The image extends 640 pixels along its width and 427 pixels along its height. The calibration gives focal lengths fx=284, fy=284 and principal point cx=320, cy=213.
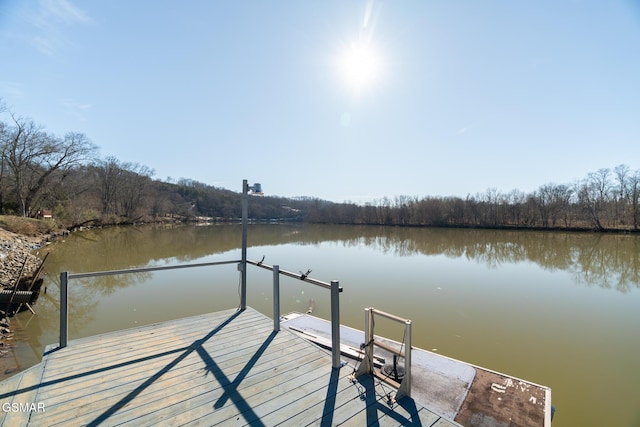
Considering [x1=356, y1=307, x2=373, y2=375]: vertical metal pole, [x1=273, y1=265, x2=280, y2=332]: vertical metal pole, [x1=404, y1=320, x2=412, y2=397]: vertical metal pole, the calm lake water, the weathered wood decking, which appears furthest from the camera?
the calm lake water

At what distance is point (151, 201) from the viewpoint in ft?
155

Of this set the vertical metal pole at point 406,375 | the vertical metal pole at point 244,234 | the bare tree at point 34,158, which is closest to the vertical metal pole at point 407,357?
the vertical metal pole at point 406,375

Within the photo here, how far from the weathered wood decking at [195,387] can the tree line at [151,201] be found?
1121 inches

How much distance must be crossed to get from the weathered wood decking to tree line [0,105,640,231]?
2846 centimetres

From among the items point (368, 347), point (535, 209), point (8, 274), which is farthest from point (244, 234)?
point (535, 209)

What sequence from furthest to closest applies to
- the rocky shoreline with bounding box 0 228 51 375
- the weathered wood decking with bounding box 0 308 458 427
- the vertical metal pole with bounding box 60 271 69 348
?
the rocky shoreline with bounding box 0 228 51 375 < the vertical metal pole with bounding box 60 271 69 348 < the weathered wood decking with bounding box 0 308 458 427

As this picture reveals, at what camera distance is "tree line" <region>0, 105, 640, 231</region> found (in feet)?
75.1

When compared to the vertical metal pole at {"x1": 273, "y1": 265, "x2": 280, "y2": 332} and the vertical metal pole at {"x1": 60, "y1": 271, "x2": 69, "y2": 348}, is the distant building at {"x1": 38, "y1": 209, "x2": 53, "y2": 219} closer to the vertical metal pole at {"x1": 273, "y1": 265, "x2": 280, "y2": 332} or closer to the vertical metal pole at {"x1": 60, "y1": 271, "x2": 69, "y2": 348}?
the vertical metal pole at {"x1": 60, "y1": 271, "x2": 69, "y2": 348}

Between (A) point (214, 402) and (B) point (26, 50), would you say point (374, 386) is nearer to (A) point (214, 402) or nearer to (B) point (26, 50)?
(A) point (214, 402)

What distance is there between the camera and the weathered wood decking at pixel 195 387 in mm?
1963

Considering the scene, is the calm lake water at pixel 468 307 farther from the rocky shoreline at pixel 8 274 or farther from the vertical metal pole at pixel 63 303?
the vertical metal pole at pixel 63 303

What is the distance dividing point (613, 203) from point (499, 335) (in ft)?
140

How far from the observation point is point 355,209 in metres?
60.3

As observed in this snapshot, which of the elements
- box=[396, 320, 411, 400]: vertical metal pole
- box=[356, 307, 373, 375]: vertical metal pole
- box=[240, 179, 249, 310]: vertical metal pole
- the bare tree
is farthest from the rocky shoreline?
the bare tree
